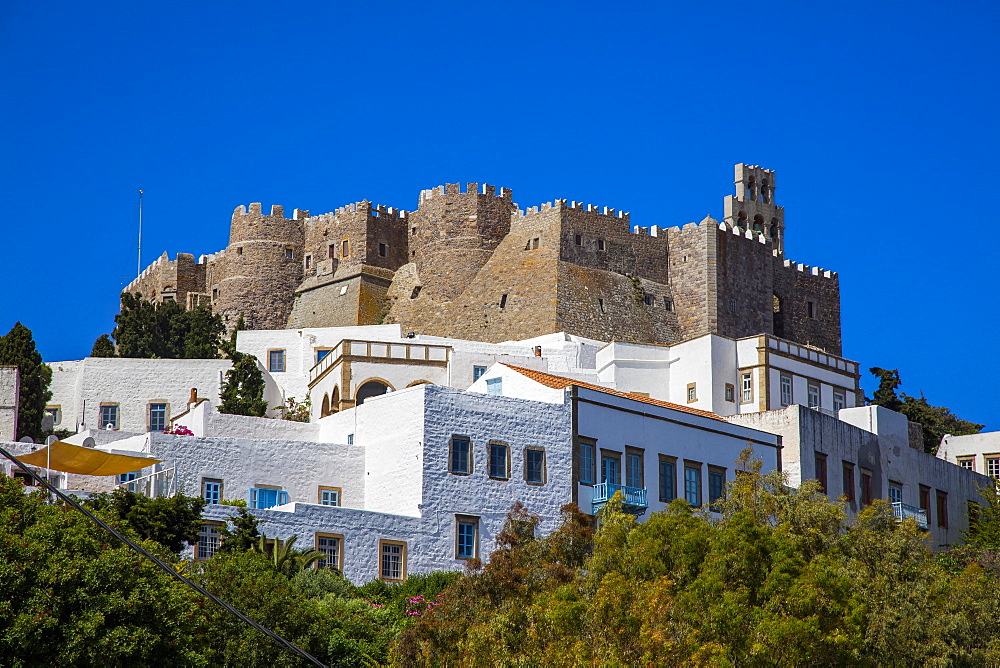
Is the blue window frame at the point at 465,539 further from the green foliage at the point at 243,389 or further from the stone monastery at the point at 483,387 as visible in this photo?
the green foliage at the point at 243,389

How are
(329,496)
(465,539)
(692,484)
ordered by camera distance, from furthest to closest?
(692,484)
(329,496)
(465,539)

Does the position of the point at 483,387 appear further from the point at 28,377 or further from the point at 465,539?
the point at 28,377

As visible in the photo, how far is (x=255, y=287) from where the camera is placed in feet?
253

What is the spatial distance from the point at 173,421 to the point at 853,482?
23455 millimetres

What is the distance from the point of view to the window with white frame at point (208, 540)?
36188 millimetres

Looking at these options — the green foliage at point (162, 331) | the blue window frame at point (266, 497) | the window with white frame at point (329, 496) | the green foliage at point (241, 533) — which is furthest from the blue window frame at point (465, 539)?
the green foliage at point (162, 331)

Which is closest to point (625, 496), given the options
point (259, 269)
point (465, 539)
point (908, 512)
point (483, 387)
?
point (465, 539)

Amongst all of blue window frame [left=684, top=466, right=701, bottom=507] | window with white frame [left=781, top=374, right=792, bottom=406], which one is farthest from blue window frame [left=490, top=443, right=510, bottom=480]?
window with white frame [left=781, top=374, right=792, bottom=406]

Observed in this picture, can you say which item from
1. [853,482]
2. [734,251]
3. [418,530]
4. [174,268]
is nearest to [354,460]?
[418,530]

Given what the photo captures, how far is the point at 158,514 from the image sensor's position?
34.2 meters

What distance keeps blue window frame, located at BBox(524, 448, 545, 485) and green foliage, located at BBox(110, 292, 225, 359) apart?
28.2 metres

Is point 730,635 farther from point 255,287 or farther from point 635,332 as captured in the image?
point 255,287

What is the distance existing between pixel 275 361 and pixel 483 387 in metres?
17.8

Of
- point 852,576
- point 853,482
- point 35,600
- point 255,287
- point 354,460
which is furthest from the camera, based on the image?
point 255,287
